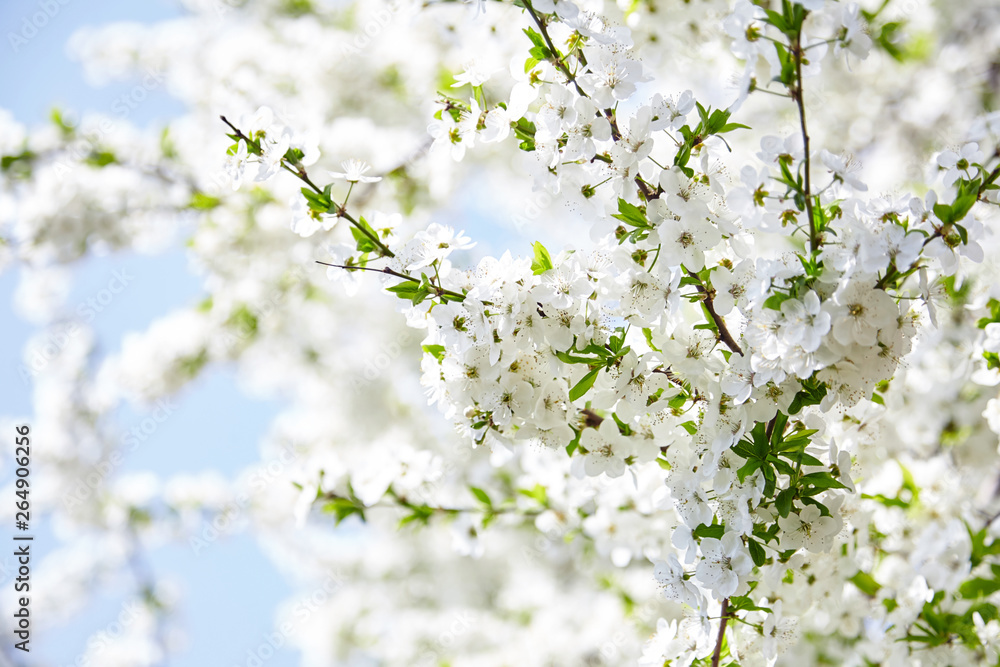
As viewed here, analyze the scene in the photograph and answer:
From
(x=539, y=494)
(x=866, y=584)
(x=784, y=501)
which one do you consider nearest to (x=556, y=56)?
(x=784, y=501)

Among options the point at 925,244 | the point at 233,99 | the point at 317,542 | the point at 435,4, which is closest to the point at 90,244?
the point at 233,99

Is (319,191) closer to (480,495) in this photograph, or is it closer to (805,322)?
(805,322)

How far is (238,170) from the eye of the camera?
1.15 m

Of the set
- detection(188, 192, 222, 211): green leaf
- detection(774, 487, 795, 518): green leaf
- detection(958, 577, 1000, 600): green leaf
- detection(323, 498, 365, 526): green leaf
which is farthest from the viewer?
detection(188, 192, 222, 211): green leaf

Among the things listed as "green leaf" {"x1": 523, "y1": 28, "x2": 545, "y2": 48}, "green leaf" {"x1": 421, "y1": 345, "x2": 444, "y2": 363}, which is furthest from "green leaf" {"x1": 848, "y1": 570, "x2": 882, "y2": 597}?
"green leaf" {"x1": 523, "y1": 28, "x2": 545, "y2": 48}

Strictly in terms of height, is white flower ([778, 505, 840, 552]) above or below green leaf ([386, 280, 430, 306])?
below

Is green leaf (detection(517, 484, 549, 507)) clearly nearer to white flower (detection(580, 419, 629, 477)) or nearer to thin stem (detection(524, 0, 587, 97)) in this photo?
white flower (detection(580, 419, 629, 477))

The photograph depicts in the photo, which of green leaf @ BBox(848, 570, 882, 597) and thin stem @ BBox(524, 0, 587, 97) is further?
green leaf @ BBox(848, 570, 882, 597)

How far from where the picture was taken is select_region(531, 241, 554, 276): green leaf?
1.07 meters

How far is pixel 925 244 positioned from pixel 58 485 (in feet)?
16.7

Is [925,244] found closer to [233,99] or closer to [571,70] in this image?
[571,70]

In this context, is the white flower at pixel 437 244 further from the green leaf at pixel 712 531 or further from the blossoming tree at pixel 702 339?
the green leaf at pixel 712 531

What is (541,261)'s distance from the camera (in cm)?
108

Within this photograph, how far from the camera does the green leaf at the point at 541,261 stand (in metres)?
1.07
